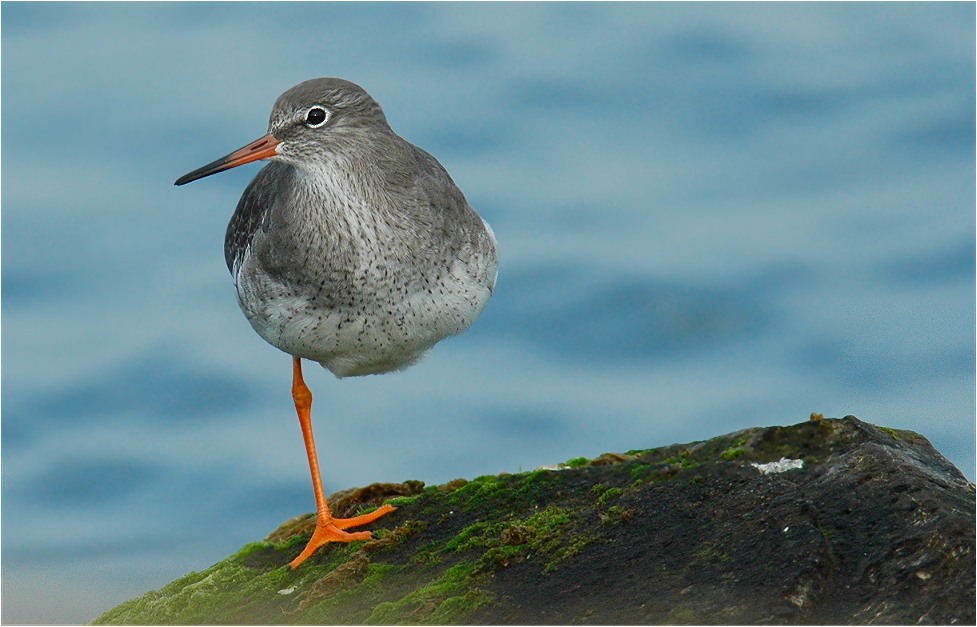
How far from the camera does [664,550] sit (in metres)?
5.76

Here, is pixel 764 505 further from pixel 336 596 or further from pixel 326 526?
pixel 326 526

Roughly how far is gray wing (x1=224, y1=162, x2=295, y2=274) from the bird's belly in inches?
24.0

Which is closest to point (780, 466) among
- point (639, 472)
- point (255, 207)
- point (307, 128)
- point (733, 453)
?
point (733, 453)

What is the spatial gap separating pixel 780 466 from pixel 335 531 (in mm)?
2873

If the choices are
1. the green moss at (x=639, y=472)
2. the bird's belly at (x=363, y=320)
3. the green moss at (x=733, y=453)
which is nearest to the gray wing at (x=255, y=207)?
the bird's belly at (x=363, y=320)

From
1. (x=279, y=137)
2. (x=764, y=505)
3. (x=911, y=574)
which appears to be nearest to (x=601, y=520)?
(x=764, y=505)

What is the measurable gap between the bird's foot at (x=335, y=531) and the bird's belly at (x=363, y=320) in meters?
1.05

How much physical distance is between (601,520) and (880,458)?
1471 millimetres

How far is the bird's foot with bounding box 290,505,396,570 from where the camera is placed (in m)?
7.16

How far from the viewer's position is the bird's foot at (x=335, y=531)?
7.16 m

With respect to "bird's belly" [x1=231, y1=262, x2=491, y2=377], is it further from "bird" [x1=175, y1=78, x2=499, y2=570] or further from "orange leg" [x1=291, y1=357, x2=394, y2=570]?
"orange leg" [x1=291, y1=357, x2=394, y2=570]

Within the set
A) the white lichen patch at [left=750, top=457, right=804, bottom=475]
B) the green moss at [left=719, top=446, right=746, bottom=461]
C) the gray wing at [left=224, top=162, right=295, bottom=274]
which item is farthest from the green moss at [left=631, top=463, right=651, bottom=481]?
the gray wing at [left=224, top=162, right=295, bottom=274]

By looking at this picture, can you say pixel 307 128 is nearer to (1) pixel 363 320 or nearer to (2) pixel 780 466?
(1) pixel 363 320

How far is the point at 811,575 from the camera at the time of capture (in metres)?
5.21
